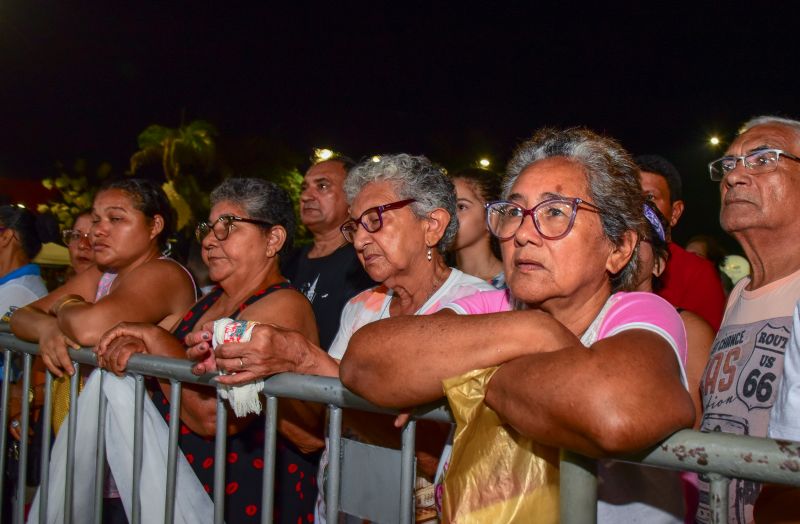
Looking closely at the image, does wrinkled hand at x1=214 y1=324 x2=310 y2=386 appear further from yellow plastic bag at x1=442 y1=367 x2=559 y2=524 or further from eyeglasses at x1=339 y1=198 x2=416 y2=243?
eyeglasses at x1=339 y1=198 x2=416 y2=243

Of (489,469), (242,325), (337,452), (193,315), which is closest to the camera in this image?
(489,469)

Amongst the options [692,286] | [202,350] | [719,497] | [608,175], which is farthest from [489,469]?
[692,286]

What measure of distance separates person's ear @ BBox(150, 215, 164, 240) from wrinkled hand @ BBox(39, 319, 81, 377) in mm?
937

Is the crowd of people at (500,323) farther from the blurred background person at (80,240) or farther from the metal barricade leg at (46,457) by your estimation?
the blurred background person at (80,240)

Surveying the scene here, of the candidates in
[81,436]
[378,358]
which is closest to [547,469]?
[378,358]

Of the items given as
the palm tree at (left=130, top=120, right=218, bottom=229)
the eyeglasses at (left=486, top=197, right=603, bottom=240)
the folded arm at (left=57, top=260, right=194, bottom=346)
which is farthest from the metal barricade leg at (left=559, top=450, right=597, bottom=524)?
the palm tree at (left=130, top=120, right=218, bottom=229)

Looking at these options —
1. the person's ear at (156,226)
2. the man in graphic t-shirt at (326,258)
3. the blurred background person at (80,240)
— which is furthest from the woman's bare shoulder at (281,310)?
the blurred background person at (80,240)

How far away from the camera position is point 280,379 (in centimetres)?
217

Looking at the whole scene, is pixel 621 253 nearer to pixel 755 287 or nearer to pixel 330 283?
pixel 755 287

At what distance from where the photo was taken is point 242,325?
7.36 feet

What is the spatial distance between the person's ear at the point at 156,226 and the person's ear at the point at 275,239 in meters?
0.88

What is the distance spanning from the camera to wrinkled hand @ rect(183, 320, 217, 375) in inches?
92.7

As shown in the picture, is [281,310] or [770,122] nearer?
[770,122]

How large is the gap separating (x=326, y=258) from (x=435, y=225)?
164 centimetres
